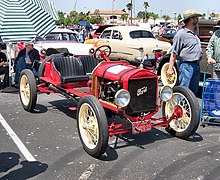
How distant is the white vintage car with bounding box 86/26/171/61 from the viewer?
41.7 feet

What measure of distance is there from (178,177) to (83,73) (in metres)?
3.22

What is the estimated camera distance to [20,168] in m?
4.14

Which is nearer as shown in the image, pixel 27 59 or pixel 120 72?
pixel 120 72

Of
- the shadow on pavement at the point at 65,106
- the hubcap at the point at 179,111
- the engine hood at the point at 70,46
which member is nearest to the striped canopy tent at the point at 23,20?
the shadow on pavement at the point at 65,106

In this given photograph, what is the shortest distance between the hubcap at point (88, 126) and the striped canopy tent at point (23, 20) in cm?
365

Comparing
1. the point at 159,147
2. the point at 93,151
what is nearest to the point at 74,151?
the point at 93,151

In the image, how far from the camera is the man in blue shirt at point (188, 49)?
18.4 ft

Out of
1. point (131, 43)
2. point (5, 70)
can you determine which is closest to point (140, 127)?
point (5, 70)

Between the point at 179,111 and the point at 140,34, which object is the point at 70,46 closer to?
the point at 140,34

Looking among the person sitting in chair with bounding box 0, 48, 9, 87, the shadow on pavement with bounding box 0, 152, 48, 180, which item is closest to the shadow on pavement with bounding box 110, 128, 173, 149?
the shadow on pavement with bounding box 0, 152, 48, 180

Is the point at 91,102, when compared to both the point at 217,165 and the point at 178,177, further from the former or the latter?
the point at 217,165

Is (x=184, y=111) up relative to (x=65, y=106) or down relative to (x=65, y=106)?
up

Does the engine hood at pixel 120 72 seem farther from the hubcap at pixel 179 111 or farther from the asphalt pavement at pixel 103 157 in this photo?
the asphalt pavement at pixel 103 157

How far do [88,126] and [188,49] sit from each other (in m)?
2.17
